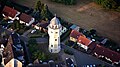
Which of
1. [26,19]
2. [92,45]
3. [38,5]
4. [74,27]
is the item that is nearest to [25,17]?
[26,19]

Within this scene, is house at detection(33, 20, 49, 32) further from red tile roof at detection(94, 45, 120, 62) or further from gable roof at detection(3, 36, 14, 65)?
red tile roof at detection(94, 45, 120, 62)

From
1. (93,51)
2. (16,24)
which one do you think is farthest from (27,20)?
(93,51)

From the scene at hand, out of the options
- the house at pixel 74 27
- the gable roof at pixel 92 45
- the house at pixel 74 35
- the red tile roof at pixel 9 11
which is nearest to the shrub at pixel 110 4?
the house at pixel 74 27

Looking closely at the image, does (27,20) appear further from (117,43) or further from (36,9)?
(117,43)

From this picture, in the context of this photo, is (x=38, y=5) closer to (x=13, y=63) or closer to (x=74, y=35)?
(x=74, y=35)

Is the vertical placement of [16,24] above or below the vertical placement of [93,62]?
above

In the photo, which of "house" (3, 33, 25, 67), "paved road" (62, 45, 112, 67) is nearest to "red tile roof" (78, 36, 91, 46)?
"paved road" (62, 45, 112, 67)
